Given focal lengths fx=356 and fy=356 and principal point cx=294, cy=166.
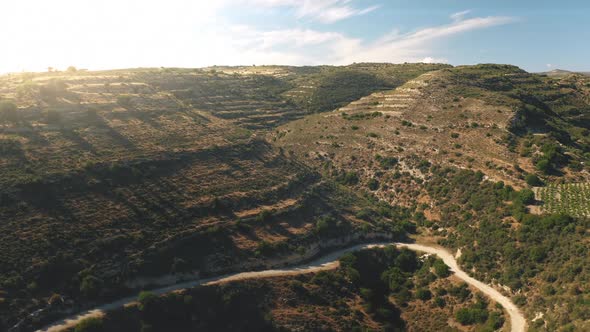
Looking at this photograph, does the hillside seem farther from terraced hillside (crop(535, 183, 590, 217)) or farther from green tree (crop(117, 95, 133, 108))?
green tree (crop(117, 95, 133, 108))

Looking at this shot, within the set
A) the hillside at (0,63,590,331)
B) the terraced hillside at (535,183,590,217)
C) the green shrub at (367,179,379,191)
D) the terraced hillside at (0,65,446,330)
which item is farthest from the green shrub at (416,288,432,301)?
the green shrub at (367,179,379,191)

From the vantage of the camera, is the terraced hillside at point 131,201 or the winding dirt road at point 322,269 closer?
the winding dirt road at point 322,269

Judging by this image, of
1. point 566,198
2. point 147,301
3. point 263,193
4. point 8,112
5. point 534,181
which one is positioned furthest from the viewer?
point 8,112

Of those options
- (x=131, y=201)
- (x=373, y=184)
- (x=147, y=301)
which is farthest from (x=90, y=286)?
(x=373, y=184)

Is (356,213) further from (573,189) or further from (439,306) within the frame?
(573,189)

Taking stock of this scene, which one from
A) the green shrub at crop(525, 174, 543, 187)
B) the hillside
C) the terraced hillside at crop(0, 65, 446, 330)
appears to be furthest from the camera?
the green shrub at crop(525, 174, 543, 187)

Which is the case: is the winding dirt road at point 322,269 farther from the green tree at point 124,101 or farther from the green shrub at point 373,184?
the green tree at point 124,101

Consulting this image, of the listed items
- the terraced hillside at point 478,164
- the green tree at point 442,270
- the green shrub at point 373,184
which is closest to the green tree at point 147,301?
the green tree at point 442,270

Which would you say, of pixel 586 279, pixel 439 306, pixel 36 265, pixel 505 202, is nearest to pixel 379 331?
pixel 439 306

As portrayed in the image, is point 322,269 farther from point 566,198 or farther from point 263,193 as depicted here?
point 566,198

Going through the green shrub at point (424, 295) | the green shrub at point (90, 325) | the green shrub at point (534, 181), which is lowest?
the green shrub at point (424, 295)
